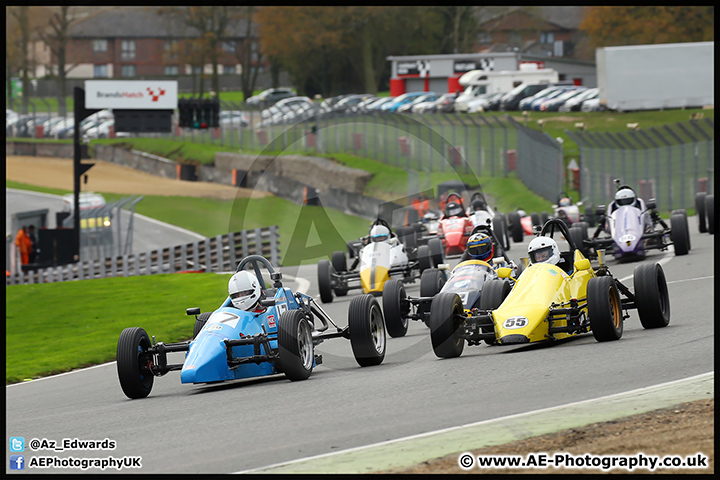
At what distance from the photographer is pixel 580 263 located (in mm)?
13633

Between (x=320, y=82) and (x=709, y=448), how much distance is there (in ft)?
338

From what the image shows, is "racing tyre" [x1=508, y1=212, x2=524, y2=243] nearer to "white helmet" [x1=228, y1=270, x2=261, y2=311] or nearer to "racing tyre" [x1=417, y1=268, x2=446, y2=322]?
"racing tyre" [x1=417, y1=268, x2=446, y2=322]

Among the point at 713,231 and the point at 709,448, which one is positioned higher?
the point at 713,231

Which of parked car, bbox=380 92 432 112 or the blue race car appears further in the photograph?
parked car, bbox=380 92 432 112

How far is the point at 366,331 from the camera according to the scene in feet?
40.4

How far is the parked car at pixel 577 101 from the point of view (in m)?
65.2

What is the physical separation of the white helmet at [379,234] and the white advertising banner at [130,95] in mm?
29755

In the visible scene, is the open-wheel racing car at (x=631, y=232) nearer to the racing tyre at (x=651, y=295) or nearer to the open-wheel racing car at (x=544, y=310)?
the racing tyre at (x=651, y=295)

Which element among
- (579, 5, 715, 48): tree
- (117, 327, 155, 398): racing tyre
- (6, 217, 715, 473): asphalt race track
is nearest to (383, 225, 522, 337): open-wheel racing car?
(6, 217, 715, 473): asphalt race track

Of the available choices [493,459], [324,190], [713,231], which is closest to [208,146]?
[324,190]

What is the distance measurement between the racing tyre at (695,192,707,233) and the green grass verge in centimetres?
1181

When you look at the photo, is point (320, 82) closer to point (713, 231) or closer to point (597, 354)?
point (713, 231)

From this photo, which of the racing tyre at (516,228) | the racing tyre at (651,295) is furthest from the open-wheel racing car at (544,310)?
the racing tyre at (516,228)

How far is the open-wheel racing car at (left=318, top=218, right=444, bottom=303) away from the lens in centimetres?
2052
